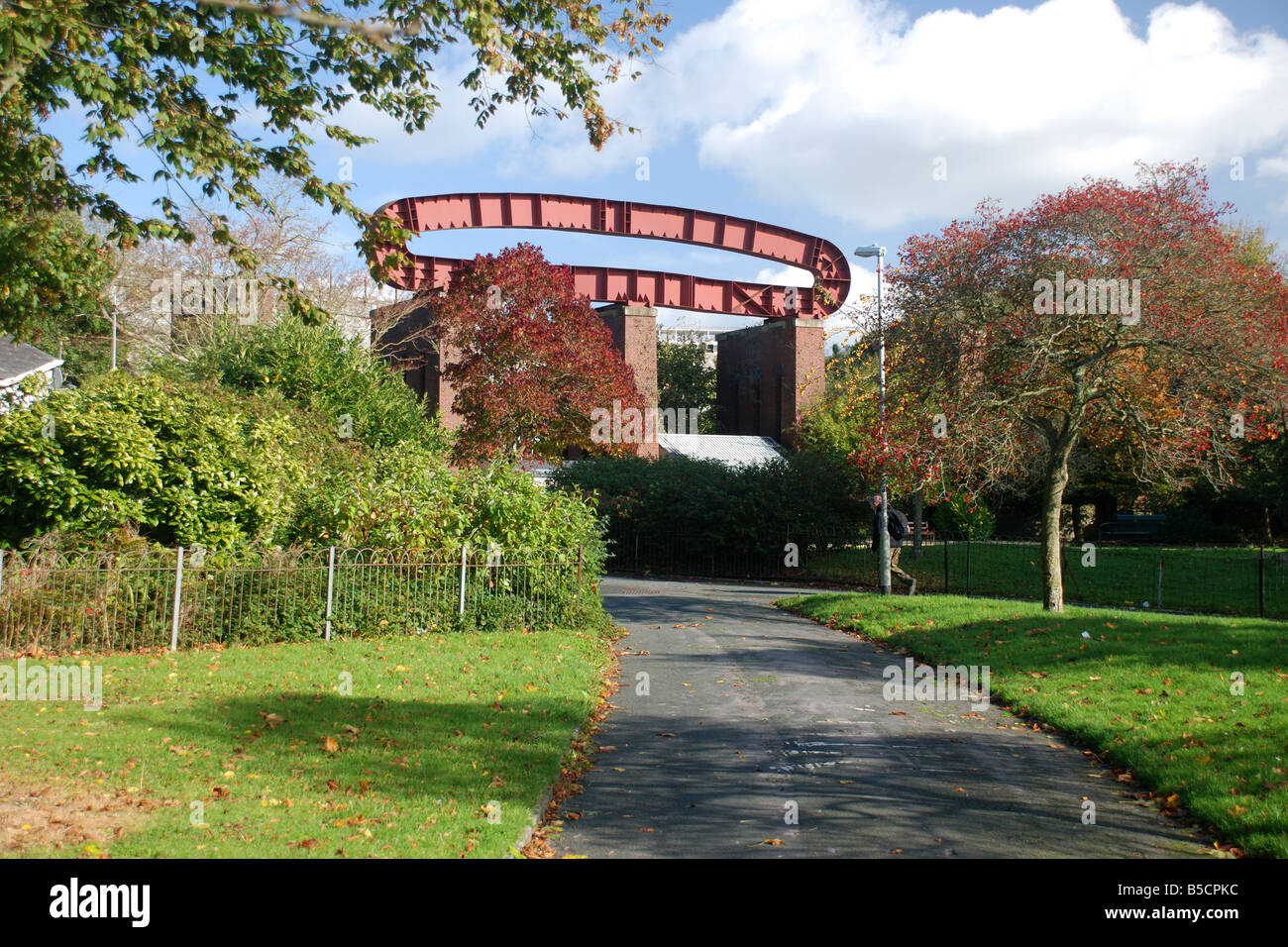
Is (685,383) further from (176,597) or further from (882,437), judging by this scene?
(176,597)

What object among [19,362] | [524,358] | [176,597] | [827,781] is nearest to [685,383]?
[524,358]

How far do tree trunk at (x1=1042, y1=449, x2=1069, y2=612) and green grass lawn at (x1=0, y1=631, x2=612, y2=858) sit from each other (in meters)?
8.12

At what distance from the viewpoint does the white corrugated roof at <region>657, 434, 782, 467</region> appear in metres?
37.9

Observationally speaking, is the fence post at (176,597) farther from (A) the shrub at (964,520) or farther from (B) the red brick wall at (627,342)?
(A) the shrub at (964,520)

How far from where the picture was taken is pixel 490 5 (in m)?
8.76

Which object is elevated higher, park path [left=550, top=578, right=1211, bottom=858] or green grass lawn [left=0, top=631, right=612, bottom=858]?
green grass lawn [left=0, top=631, right=612, bottom=858]

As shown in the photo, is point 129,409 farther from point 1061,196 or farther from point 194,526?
point 1061,196

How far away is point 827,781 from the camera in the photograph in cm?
719

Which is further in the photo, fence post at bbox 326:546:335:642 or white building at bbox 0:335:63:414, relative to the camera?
white building at bbox 0:335:63:414

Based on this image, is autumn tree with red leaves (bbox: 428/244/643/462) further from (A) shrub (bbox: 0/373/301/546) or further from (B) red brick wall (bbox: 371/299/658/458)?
(A) shrub (bbox: 0/373/301/546)

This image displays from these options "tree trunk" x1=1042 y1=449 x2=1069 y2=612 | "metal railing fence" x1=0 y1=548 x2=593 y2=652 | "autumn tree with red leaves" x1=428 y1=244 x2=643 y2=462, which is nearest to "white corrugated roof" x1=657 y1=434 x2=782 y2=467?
"autumn tree with red leaves" x1=428 y1=244 x2=643 y2=462

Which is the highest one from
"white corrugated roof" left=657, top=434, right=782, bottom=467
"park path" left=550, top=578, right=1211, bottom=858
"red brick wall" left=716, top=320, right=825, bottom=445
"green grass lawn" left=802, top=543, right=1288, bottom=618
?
"red brick wall" left=716, top=320, right=825, bottom=445

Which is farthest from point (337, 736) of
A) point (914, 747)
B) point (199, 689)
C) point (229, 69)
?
point (229, 69)

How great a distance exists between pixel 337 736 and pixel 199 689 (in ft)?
8.28
